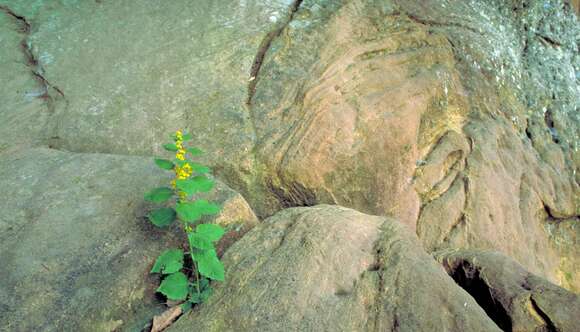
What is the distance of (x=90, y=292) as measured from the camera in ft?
6.00

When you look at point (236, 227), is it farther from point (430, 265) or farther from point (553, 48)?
point (553, 48)

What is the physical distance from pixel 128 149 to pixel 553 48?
13.0ft

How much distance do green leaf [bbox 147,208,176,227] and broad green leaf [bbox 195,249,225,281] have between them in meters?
0.20

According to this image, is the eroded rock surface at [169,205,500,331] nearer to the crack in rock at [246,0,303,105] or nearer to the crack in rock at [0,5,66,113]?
the crack in rock at [246,0,303,105]

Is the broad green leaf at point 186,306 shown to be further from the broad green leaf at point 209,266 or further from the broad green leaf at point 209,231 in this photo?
the broad green leaf at point 209,231

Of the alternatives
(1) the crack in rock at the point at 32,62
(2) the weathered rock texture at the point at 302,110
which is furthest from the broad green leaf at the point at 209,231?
(1) the crack in rock at the point at 32,62

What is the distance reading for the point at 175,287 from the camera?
171 centimetres

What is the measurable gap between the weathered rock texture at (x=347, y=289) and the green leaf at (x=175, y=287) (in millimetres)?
86

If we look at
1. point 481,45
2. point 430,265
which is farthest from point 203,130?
point 481,45

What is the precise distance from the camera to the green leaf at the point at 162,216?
184cm

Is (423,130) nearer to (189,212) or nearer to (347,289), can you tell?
(347,289)

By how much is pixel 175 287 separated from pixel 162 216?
0.29 meters

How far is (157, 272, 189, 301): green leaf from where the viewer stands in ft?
5.60

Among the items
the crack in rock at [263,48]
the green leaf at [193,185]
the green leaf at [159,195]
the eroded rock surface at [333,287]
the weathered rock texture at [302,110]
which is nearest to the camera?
the eroded rock surface at [333,287]
